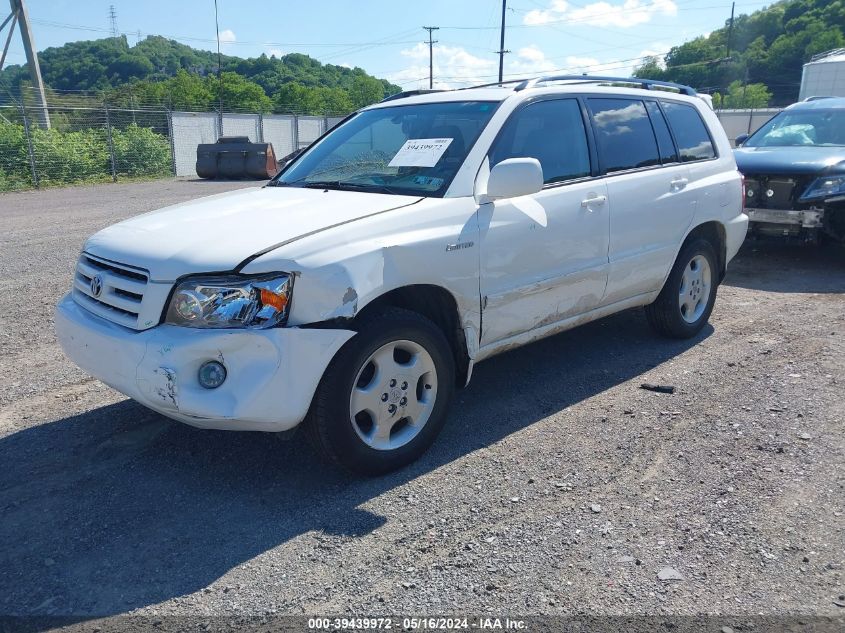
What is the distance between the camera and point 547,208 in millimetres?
4129

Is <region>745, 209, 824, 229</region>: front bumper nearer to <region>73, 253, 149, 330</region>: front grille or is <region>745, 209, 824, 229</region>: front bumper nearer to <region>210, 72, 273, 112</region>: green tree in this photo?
<region>73, 253, 149, 330</region>: front grille

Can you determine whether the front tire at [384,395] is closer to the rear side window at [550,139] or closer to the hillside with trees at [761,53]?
the rear side window at [550,139]

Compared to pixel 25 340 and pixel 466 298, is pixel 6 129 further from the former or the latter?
pixel 466 298

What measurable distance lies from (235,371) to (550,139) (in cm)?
250

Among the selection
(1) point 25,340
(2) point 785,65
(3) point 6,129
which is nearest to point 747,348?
(1) point 25,340

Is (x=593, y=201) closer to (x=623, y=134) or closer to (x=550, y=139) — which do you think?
(x=550, y=139)

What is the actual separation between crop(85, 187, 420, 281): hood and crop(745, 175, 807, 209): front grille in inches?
250

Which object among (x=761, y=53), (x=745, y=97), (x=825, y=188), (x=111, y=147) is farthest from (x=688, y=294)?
(x=761, y=53)

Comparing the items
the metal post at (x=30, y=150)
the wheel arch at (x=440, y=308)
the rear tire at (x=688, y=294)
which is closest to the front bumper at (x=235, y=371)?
the wheel arch at (x=440, y=308)

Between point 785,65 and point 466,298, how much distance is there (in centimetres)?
9225

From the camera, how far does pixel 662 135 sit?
5215 millimetres

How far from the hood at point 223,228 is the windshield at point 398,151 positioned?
18cm

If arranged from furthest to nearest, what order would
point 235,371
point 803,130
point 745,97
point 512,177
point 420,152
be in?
point 745,97, point 803,130, point 420,152, point 512,177, point 235,371

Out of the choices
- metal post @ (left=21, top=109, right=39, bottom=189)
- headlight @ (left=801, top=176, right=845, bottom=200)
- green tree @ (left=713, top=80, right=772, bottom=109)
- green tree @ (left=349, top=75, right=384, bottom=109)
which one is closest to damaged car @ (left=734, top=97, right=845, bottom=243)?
headlight @ (left=801, top=176, right=845, bottom=200)
